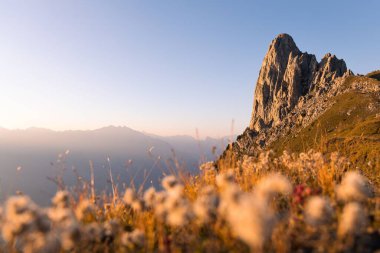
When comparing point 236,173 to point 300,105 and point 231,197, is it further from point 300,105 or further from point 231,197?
point 300,105

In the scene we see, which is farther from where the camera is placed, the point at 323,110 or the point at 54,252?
the point at 323,110

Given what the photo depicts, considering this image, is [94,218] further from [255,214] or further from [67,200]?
[255,214]

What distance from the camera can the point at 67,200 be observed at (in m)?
5.68

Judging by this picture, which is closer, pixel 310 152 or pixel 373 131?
pixel 310 152

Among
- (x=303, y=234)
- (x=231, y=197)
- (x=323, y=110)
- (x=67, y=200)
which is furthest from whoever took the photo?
(x=323, y=110)

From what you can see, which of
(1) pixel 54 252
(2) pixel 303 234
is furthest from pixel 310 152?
(1) pixel 54 252

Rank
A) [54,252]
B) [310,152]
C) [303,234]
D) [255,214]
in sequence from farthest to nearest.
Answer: [310,152]
[303,234]
[54,252]
[255,214]

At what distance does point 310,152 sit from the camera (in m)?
12.3

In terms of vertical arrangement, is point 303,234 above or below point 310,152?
below

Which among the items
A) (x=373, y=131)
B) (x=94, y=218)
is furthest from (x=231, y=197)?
(x=373, y=131)

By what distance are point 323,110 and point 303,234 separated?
149 m

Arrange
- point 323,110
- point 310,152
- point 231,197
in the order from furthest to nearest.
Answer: point 323,110 → point 310,152 → point 231,197

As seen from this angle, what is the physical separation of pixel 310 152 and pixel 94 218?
865 cm

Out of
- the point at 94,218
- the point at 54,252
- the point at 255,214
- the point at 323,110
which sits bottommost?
the point at 94,218
